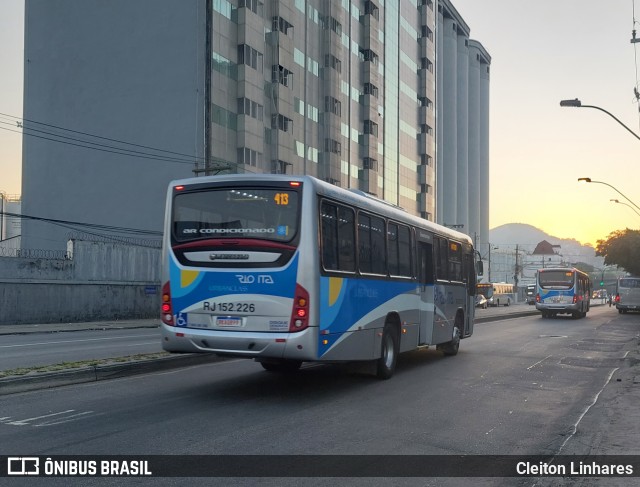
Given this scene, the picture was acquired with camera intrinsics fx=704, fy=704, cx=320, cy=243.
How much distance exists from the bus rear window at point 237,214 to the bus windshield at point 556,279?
116 feet

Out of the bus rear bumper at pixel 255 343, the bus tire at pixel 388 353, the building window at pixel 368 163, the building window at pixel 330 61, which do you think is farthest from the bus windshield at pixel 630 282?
the bus rear bumper at pixel 255 343

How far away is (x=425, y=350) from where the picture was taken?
19.1 m

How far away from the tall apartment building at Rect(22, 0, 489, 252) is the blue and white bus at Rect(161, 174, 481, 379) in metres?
25.3

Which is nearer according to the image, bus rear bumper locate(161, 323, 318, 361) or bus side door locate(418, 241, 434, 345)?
bus rear bumper locate(161, 323, 318, 361)

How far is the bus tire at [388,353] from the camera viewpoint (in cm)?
1261

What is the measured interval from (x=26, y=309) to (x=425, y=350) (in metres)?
20.8

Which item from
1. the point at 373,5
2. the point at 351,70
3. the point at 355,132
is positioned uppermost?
the point at 373,5

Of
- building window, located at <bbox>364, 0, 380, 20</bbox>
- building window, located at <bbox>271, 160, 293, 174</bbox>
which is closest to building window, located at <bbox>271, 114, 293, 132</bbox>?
building window, located at <bbox>271, 160, 293, 174</bbox>

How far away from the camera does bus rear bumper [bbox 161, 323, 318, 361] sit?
9859 millimetres

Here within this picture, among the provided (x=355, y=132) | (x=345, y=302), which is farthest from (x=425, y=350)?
(x=355, y=132)

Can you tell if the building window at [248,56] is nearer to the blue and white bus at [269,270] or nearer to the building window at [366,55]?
the building window at [366,55]

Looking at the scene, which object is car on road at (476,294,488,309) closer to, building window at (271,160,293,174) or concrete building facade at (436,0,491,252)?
concrete building facade at (436,0,491,252)

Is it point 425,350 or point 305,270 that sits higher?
point 305,270

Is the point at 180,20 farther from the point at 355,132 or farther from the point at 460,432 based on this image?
the point at 460,432
